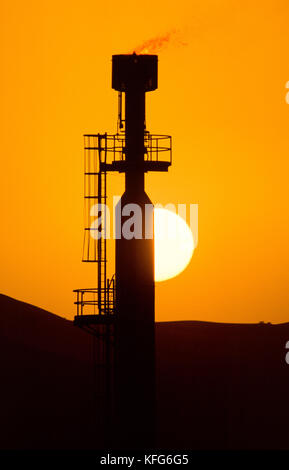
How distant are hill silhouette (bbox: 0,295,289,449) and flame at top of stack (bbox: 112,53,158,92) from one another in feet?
44.1

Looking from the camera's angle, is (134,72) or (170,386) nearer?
(134,72)

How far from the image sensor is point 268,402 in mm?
58000

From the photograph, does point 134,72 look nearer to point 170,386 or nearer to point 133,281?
point 133,281

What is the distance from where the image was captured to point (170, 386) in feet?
189

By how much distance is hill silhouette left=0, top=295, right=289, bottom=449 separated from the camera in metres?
50.1

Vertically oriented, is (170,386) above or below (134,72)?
below

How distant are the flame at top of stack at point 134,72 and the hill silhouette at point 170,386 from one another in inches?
529

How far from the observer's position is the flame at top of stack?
1368 inches

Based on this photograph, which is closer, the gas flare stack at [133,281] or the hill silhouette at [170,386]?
the gas flare stack at [133,281]

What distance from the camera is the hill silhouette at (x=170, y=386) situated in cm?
5012

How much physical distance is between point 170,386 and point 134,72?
25.6m

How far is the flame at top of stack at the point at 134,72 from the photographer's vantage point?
1368 inches

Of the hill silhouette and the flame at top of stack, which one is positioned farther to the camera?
the hill silhouette

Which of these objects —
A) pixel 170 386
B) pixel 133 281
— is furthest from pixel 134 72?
pixel 170 386
